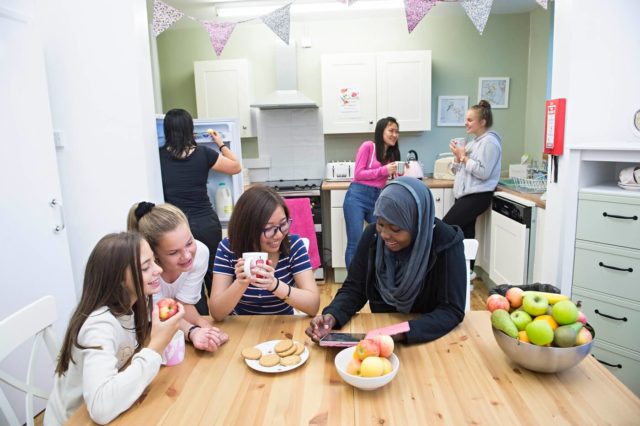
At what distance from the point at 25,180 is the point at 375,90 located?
9.58ft

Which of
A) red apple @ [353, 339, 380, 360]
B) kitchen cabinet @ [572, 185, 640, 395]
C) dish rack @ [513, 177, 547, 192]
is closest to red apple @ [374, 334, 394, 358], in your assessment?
red apple @ [353, 339, 380, 360]

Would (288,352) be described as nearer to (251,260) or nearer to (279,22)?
(251,260)

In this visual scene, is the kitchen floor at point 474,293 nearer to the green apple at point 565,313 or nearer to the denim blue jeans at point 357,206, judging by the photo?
the denim blue jeans at point 357,206

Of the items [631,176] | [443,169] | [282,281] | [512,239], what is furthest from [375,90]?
[282,281]

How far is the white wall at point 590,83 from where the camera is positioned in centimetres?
238

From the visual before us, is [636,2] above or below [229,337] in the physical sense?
above

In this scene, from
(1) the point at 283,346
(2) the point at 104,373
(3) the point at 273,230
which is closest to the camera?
(2) the point at 104,373

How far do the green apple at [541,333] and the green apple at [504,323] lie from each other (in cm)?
4

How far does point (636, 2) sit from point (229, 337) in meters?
2.61

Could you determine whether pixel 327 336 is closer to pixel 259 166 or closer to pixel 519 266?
pixel 519 266

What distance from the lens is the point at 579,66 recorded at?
242cm

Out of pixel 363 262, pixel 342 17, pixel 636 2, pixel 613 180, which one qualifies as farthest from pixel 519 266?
pixel 342 17

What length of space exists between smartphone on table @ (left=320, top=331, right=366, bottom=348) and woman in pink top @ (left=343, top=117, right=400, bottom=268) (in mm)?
2333

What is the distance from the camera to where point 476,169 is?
3426 millimetres
